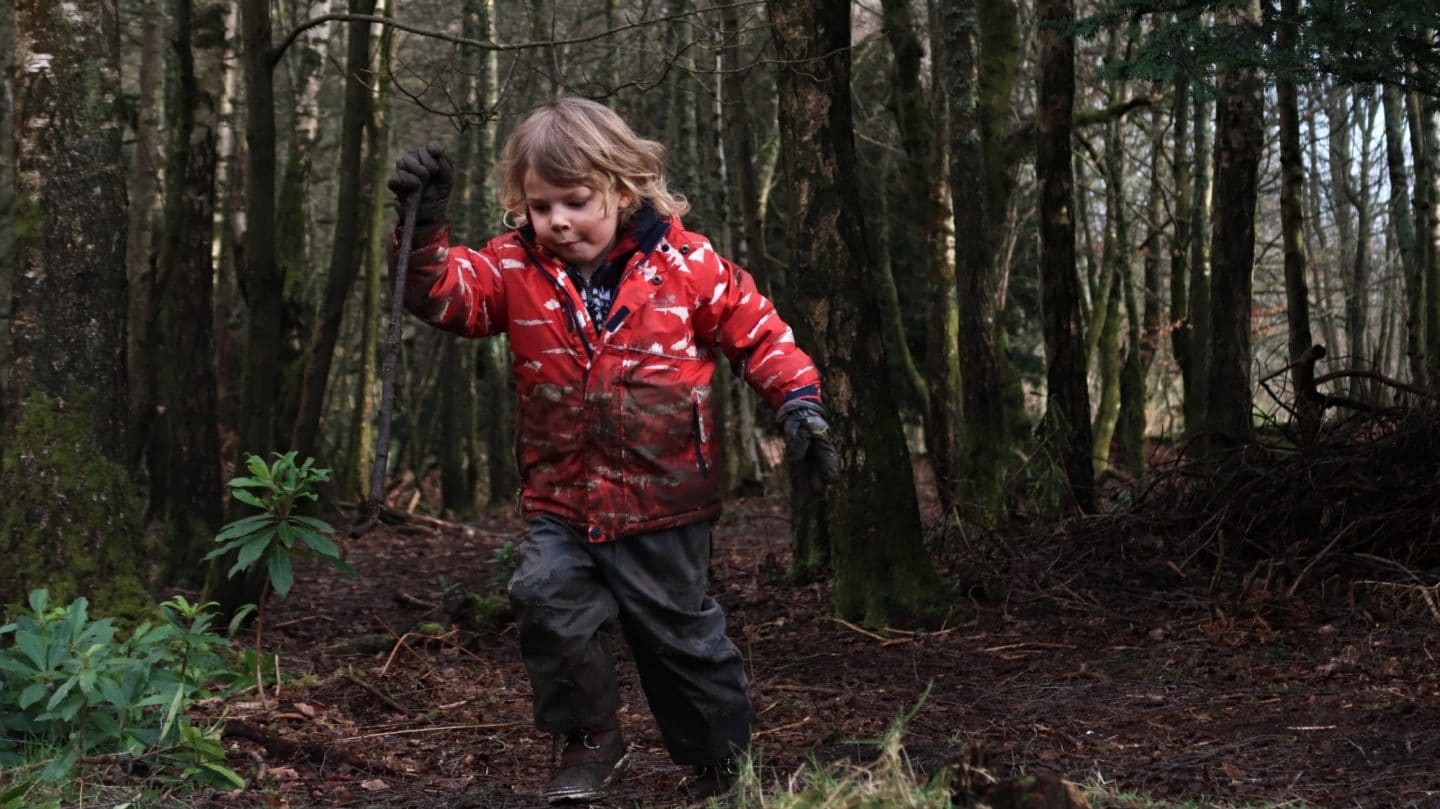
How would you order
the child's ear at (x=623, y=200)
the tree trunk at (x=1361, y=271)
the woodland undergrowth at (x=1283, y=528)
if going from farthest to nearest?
1. the tree trunk at (x=1361, y=271)
2. the woodland undergrowth at (x=1283, y=528)
3. the child's ear at (x=623, y=200)

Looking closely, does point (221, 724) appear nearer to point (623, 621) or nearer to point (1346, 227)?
point (623, 621)

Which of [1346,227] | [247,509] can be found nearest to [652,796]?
[247,509]

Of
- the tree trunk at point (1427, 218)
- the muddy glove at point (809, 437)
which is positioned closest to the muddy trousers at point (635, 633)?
the muddy glove at point (809, 437)

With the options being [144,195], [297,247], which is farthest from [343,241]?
[144,195]

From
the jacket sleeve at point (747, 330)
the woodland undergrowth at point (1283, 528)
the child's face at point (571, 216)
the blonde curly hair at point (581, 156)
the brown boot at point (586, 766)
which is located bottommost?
the brown boot at point (586, 766)

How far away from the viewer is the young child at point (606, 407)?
12.1ft

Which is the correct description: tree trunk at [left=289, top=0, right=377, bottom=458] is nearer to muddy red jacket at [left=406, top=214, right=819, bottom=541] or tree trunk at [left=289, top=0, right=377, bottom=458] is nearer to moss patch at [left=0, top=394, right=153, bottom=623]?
moss patch at [left=0, top=394, right=153, bottom=623]

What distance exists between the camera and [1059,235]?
9250 millimetres

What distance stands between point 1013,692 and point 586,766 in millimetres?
2487

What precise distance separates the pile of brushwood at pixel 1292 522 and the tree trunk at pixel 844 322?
3.55ft

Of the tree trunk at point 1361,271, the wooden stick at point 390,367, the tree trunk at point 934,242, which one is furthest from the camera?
the tree trunk at point 934,242

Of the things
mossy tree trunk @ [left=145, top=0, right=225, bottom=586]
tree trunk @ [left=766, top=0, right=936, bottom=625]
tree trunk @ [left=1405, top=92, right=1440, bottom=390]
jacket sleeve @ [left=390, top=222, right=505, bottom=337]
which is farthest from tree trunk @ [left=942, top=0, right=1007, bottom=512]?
jacket sleeve @ [left=390, top=222, right=505, bottom=337]

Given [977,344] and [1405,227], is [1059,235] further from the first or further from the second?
[1405,227]

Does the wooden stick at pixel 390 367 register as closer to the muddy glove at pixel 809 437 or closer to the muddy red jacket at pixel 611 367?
the muddy red jacket at pixel 611 367
